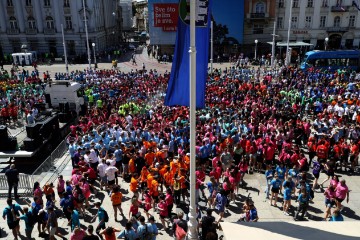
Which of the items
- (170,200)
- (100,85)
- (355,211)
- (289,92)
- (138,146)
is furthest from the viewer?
(100,85)

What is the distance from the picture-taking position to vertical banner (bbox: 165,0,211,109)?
8.28 metres

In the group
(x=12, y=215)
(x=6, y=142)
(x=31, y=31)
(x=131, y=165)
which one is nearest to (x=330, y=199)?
(x=131, y=165)

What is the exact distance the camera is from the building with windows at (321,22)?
55.8 m

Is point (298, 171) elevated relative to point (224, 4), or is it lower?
lower

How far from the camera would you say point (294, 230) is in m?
7.02

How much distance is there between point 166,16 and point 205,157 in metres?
42.7

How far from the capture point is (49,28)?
194 feet

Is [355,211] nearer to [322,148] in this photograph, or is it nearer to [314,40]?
[322,148]

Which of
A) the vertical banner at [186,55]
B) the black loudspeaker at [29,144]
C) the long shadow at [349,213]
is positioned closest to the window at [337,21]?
the long shadow at [349,213]

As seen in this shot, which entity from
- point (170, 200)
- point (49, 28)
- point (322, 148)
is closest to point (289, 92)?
point (322, 148)

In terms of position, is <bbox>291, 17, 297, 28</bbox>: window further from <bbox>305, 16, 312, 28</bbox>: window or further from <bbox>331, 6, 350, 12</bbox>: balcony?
<bbox>331, 6, 350, 12</bbox>: balcony

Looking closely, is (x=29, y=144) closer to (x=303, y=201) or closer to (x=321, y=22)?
(x=303, y=201)

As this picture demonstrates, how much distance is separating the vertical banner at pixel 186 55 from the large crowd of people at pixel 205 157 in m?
3.32

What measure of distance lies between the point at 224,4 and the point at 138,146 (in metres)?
46.2
